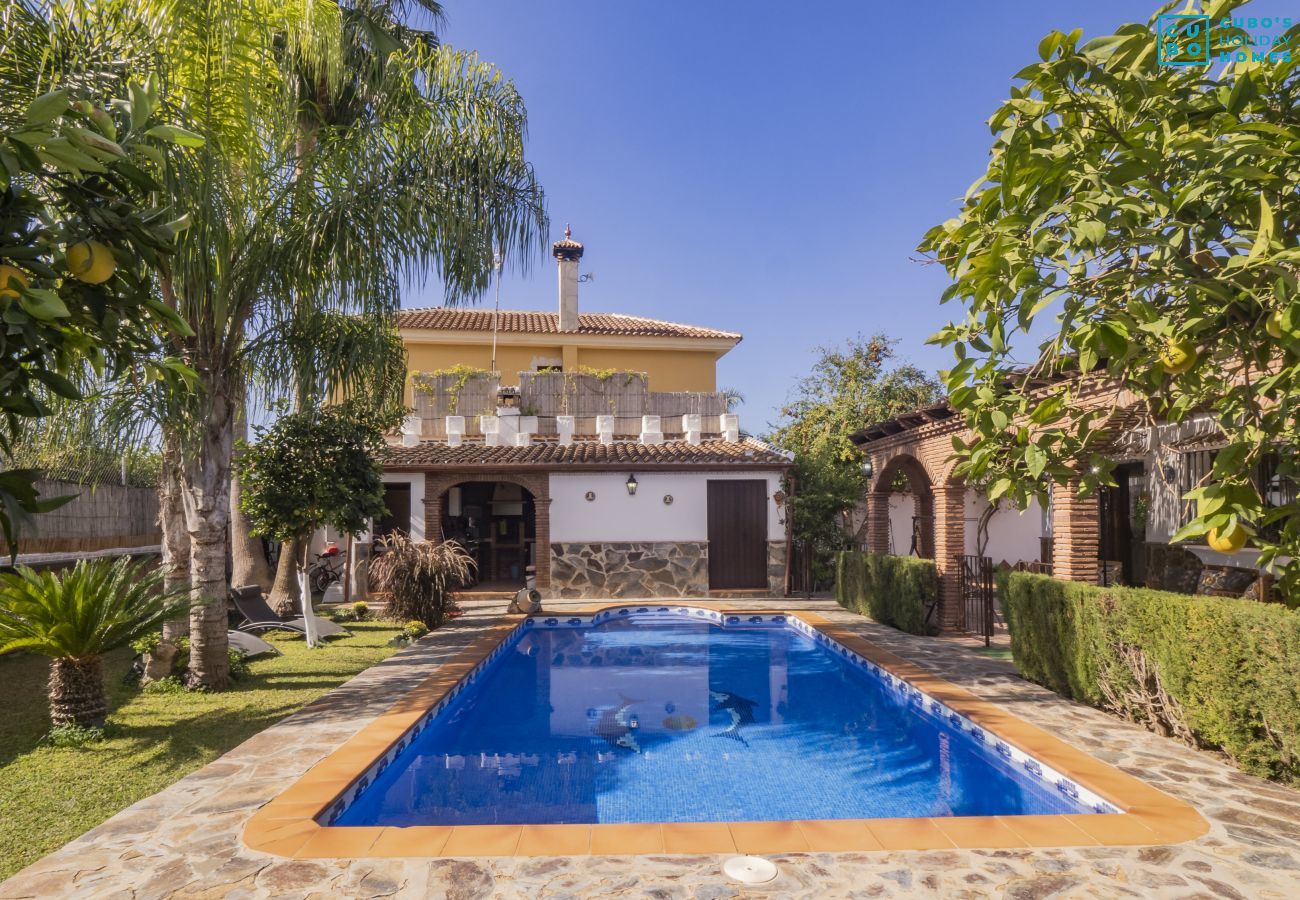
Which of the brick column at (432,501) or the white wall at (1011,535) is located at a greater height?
the brick column at (432,501)

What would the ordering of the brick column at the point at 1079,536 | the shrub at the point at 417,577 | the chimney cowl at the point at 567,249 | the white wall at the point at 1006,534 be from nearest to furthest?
the brick column at the point at 1079,536, the shrub at the point at 417,577, the white wall at the point at 1006,534, the chimney cowl at the point at 567,249

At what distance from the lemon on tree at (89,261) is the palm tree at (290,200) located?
5.84 meters

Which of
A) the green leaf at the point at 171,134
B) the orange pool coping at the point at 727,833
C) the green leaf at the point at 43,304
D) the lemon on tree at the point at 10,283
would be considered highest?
the green leaf at the point at 171,134

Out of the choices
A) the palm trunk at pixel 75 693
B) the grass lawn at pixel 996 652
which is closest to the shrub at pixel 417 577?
the palm trunk at pixel 75 693

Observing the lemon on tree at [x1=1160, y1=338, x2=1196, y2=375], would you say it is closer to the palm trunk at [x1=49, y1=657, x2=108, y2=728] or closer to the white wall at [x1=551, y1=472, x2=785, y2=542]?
the palm trunk at [x1=49, y1=657, x2=108, y2=728]

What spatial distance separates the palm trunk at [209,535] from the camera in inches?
302

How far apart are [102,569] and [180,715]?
1554 millimetres

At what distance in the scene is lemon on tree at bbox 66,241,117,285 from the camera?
142cm

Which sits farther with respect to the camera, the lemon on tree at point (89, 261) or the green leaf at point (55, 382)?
the lemon on tree at point (89, 261)

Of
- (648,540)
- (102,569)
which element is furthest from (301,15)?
(648,540)

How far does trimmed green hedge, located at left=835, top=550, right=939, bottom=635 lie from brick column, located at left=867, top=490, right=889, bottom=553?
0.47 meters

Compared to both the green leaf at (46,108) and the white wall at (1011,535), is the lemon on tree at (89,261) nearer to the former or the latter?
the green leaf at (46,108)

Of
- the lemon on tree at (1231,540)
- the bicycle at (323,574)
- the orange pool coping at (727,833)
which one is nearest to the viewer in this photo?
the lemon on tree at (1231,540)

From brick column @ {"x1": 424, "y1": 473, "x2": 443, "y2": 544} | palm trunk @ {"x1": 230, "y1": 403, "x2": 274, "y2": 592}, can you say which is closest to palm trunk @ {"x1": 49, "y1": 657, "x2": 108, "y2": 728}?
palm trunk @ {"x1": 230, "y1": 403, "x2": 274, "y2": 592}
